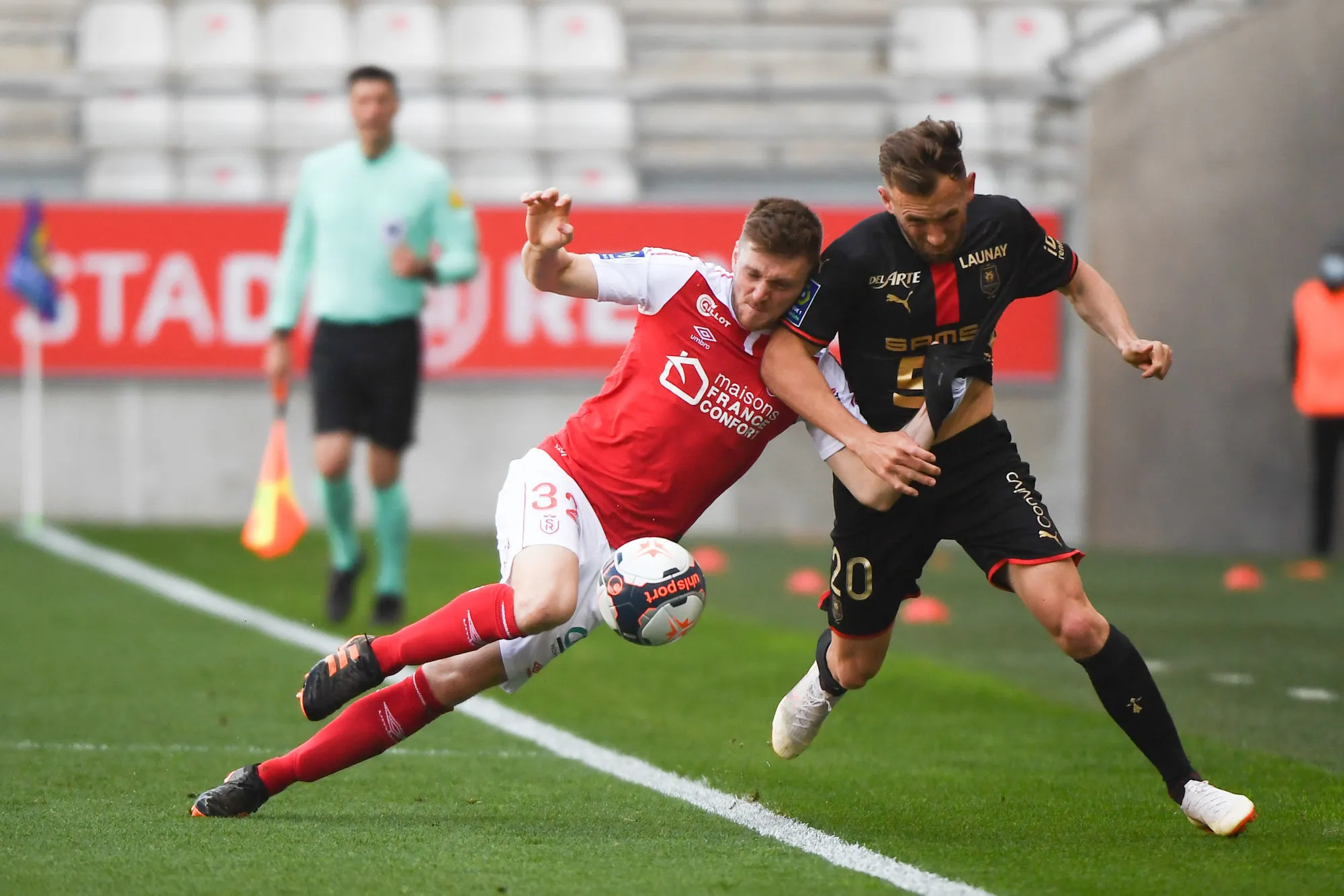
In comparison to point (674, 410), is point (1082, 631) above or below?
below

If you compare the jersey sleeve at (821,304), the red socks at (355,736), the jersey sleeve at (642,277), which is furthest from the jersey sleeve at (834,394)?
the red socks at (355,736)

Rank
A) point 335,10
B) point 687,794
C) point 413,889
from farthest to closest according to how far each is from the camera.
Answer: point 335,10 < point 687,794 < point 413,889

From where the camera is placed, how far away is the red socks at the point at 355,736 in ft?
14.9

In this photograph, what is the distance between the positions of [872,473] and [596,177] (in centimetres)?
1204

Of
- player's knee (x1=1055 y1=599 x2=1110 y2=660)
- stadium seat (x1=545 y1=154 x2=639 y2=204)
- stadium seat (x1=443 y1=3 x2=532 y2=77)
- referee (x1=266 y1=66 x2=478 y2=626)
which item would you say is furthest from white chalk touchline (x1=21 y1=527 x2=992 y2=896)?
stadium seat (x1=443 y1=3 x2=532 y2=77)

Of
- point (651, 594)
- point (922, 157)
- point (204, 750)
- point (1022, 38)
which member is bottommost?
point (204, 750)

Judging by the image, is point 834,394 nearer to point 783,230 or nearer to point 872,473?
point 872,473

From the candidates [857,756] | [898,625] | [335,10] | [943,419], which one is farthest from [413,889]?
[335,10]

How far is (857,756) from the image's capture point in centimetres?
572

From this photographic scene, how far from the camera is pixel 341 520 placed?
28.9 feet

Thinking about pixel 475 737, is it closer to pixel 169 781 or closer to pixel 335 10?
pixel 169 781

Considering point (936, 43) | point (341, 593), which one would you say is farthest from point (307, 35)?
point (341, 593)

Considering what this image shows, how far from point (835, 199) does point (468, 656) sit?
11.8m

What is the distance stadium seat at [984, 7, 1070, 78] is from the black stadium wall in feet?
9.37
